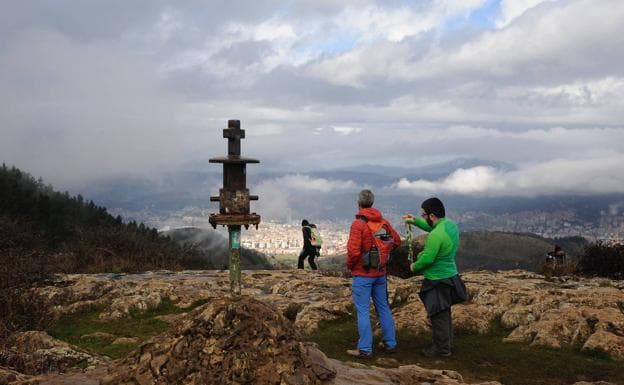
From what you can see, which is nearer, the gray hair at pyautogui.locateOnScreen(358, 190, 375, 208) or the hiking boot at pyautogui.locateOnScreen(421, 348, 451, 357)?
the gray hair at pyautogui.locateOnScreen(358, 190, 375, 208)

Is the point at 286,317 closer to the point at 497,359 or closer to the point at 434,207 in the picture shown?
the point at 434,207

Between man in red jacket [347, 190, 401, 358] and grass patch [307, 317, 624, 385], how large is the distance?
554 mm

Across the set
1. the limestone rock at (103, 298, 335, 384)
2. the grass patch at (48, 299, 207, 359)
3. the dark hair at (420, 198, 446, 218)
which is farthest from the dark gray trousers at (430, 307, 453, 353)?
the grass patch at (48, 299, 207, 359)

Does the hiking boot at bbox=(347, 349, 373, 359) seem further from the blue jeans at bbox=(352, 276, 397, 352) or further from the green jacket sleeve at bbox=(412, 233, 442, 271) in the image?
the green jacket sleeve at bbox=(412, 233, 442, 271)

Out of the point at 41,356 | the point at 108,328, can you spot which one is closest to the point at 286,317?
the point at 108,328

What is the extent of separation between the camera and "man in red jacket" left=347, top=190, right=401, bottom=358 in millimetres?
9094

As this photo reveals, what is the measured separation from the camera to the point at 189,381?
4.70m

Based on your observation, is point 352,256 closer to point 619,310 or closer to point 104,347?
point 104,347

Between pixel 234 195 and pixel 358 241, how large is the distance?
7.28ft

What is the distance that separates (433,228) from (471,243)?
124711 millimetres

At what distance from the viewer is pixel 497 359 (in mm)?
9430

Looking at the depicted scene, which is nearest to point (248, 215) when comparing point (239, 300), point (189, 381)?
point (239, 300)

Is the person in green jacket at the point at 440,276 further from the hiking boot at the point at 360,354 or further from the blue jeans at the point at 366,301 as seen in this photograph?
the hiking boot at the point at 360,354

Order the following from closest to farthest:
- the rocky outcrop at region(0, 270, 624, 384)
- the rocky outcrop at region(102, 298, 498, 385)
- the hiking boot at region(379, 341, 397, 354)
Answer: the rocky outcrop at region(102, 298, 498, 385), the rocky outcrop at region(0, 270, 624, 384), the hiking boot at region(379, 341, 397, 354)
